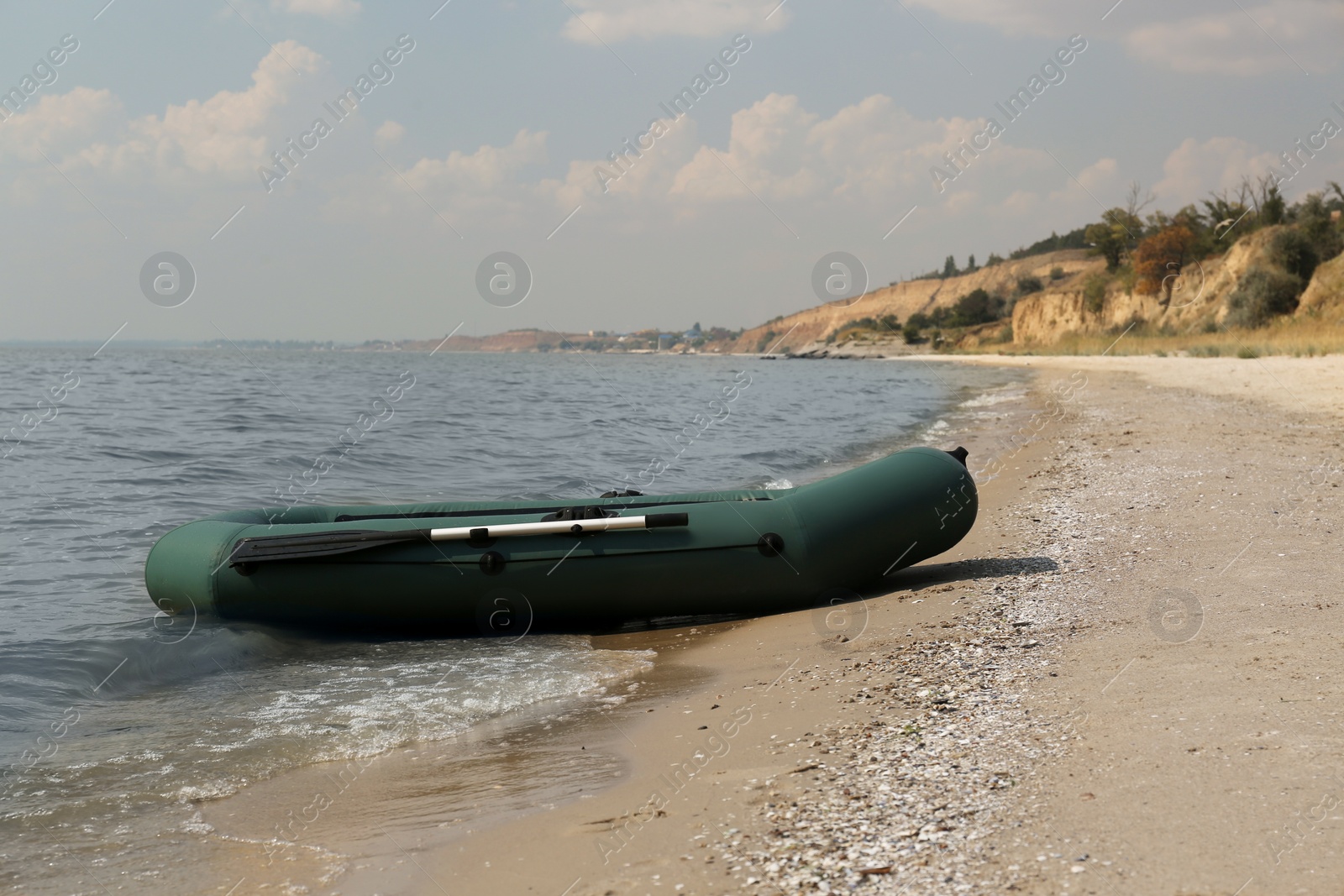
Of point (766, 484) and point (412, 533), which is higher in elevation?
point (412, 533)

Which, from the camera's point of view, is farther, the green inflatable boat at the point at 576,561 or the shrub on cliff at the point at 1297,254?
the shrub on cliff at the point at 1297,254

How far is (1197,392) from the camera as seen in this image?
18.7 metres

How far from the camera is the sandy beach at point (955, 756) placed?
257cm

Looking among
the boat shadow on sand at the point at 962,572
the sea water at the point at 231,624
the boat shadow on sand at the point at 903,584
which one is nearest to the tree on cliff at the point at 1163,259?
the sea water at the point at 231,624

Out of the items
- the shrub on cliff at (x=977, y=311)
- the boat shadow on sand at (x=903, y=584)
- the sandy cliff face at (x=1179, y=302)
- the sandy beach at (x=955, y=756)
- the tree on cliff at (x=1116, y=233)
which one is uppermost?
the tree on cliff at (x=1116, y=233)

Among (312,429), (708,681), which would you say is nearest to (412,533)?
(708,681)

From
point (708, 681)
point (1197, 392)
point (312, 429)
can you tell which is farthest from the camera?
point (1197, 392)

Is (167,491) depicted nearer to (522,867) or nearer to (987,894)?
(522,867)

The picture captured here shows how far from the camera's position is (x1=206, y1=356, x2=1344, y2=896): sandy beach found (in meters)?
2.57

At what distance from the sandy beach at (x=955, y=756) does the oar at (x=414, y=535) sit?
2.49 feet

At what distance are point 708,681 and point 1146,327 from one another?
4682cm

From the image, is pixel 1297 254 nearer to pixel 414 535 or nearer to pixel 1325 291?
pixel 1325 291

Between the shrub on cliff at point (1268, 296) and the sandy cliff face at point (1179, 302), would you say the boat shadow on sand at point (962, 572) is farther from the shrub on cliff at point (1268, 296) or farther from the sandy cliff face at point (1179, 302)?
the shrub on cliff at point (1268, 296)

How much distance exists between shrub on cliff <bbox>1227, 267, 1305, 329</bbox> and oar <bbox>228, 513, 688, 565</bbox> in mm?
33790
